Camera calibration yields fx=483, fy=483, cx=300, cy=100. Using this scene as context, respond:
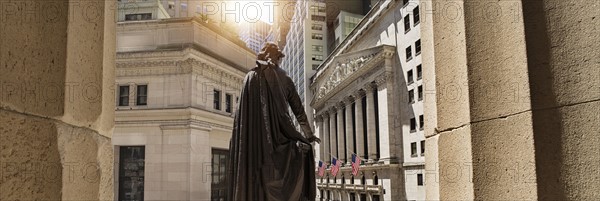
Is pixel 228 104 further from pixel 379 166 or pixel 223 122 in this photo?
pixel 379 166

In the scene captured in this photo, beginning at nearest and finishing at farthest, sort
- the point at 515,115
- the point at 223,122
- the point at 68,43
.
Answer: the point at 68,43 < the point at 515,115 < the point at 223,122

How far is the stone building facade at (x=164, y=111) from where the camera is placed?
79.8 feet

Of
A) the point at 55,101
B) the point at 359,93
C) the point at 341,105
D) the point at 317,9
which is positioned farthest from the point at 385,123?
the point at 55,101

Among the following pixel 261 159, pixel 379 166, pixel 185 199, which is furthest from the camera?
pixel 379 166

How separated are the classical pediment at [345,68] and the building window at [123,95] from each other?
2245cm

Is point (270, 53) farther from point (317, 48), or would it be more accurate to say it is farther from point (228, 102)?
point (317, 48)

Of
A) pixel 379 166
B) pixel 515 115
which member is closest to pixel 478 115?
pixel 515 115

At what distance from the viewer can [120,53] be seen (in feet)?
81.8

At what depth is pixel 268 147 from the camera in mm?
5492

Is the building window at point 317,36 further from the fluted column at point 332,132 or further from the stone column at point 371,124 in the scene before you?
the stone column at point 371,124

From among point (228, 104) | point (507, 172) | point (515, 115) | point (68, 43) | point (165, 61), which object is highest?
point (165, 61)

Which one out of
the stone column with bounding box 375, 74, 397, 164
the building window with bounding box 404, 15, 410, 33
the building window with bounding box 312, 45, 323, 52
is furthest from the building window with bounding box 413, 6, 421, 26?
the building window with bounding box 312, 45, 323, 52

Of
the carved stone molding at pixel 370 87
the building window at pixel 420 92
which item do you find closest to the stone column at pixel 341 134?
the carved stone molding at pixel 370 87

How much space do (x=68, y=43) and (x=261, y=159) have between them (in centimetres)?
292
